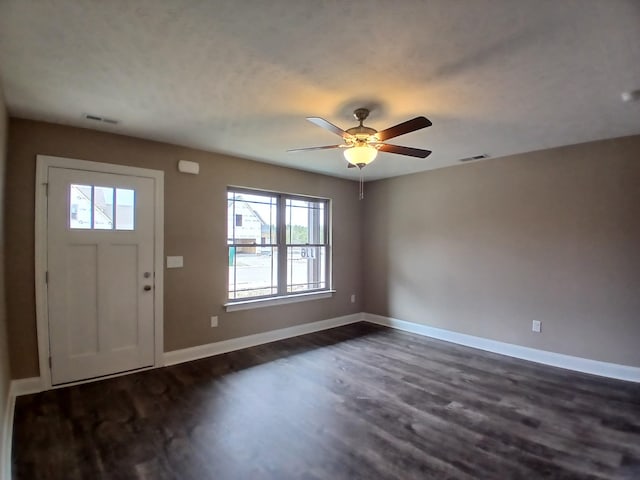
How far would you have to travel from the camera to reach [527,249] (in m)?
4.06

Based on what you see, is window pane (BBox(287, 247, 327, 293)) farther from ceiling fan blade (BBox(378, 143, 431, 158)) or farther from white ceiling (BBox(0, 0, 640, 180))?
ceiling fan blade (BBox(378, 143, 431, 158))

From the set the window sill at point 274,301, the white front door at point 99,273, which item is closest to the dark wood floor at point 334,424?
the white front door at point 99,273

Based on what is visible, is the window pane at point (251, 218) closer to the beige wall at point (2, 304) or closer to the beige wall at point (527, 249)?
the beige wall at point (527, 249)

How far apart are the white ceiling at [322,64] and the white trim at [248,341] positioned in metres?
2.52

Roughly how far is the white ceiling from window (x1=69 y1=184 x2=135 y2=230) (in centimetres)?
64

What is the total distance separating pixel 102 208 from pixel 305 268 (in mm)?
2857

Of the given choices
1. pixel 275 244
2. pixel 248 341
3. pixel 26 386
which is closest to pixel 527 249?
pixel 275 244

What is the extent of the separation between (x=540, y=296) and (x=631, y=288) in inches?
32.0

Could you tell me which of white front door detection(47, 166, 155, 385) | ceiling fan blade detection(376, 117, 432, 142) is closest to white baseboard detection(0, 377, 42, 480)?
white front door detection(47, 166, 155, 385)

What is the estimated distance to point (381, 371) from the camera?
11.9 feet

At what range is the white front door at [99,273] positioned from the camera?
3.12m

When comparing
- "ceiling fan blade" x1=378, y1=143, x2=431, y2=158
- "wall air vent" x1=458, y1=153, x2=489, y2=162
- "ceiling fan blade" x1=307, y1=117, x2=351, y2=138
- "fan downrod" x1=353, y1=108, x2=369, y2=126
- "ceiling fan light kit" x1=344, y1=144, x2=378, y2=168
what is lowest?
"ceiling fan light kit" x1=344, y1=144, x2=378, y2=168

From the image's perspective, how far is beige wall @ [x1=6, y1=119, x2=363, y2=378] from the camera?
297 cm

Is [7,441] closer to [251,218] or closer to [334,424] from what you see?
[334,424]
